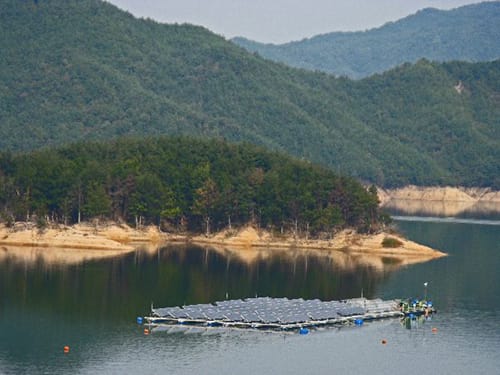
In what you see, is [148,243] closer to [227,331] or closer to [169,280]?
[169,280]

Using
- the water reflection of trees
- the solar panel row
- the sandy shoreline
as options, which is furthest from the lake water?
the sandy shoreline

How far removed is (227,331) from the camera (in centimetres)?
12250

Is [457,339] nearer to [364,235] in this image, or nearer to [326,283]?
[326,283]

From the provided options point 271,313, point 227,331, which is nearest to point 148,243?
point 271,313

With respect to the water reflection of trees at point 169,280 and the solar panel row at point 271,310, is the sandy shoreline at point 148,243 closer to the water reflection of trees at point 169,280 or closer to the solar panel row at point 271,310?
the water reflection of trees at point 169,280

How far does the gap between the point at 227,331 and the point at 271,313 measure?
23.7 ft

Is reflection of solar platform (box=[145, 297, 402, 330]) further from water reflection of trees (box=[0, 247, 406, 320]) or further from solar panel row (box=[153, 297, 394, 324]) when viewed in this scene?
water reflection of trees (box=[0, 247, 406, 320])

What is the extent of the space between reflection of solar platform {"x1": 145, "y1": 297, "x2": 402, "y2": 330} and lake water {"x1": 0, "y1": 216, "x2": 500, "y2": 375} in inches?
100

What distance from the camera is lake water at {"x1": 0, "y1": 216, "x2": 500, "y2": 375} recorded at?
360 ft

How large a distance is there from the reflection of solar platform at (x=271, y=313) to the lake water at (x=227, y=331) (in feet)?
8.36

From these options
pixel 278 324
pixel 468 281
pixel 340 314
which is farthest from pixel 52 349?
pixel 468 281

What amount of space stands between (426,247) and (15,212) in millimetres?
65866

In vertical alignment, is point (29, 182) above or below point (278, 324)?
above

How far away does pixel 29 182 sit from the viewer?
197000 mm
